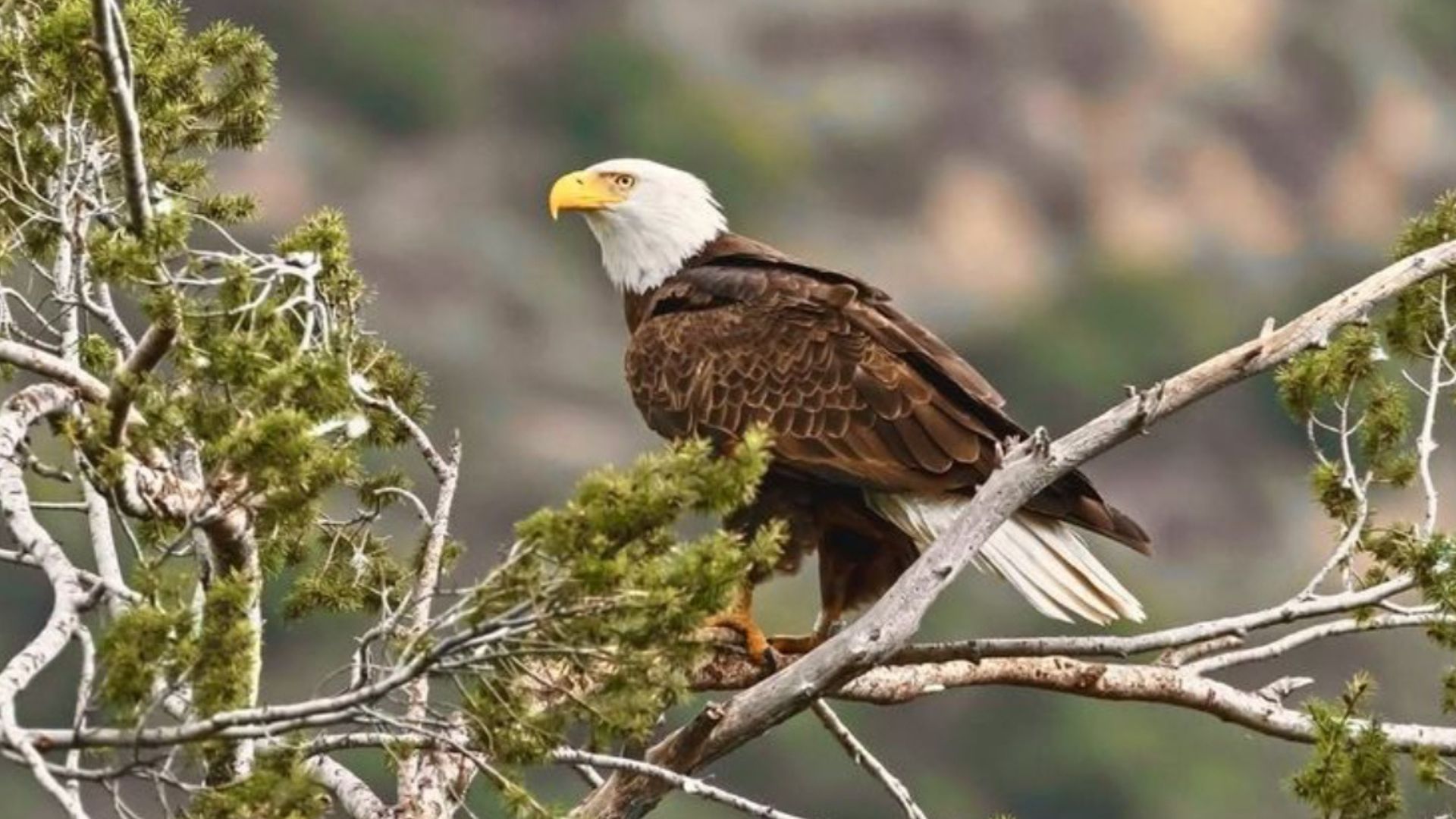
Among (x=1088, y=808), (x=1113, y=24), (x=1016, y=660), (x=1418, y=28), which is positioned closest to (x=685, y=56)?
(x=1113, y=24)

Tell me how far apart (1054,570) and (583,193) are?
7.40 ft

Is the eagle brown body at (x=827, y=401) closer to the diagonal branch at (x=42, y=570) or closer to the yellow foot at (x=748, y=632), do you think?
the yellow foot at (x=748, y=632)

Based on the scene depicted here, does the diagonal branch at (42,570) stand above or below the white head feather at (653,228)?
below

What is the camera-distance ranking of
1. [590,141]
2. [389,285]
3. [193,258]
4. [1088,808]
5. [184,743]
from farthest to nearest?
1. [590,141]
2. [389,285]
3. [1088,808]
4. [193,258]
5. [184,743]

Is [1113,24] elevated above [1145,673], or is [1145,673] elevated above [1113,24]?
[1113,24]

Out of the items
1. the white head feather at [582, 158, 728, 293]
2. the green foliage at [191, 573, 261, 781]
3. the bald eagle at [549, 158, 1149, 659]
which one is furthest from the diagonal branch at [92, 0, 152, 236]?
the white head feather at [582, 158, 728, 293]

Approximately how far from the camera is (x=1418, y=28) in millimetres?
75188

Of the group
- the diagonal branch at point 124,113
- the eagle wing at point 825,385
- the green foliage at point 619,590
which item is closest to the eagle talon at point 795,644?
the eagle wing at point 825,385

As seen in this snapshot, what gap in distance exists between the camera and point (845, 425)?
8.73m

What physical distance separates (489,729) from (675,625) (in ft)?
1.46

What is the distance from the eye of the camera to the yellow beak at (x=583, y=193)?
9.76 m

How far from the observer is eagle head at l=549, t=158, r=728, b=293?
31.9 feet

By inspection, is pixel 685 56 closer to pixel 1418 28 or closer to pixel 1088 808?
pixel 1418 28

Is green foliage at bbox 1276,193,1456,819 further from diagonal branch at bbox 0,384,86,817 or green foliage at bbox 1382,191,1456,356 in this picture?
diagonal branch at bbox 0,384,86,817
